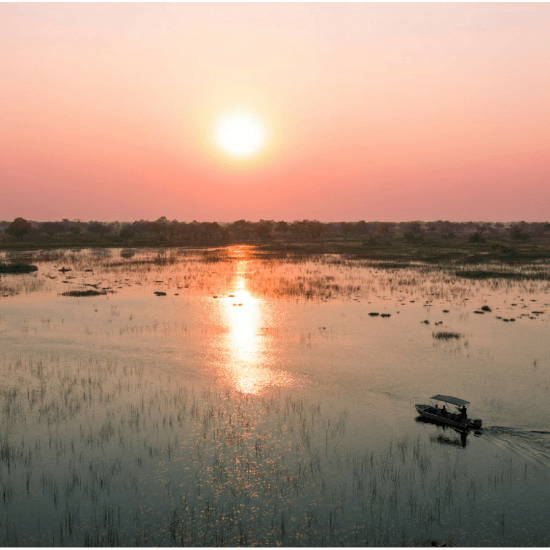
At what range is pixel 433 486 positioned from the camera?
41.9ft

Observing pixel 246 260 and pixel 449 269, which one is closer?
pixel 449 269

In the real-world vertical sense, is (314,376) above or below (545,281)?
below

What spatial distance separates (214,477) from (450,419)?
7732 millimetres

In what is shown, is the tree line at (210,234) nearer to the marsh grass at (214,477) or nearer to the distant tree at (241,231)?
the distant tree at (241,231)

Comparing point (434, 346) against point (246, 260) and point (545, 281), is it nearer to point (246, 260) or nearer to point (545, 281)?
point (545, 281)

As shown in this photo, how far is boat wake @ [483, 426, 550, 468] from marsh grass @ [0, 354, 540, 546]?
2.78ft

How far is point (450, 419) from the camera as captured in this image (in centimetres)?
1611

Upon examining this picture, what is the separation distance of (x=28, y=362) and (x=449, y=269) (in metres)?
49.0

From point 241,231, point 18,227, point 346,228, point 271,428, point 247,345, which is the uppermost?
point 346,228

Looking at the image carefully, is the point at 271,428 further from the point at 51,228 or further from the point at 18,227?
the point at 51,228

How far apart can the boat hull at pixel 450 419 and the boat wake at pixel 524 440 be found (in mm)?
448

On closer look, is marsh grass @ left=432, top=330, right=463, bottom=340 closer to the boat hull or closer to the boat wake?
the boat hull

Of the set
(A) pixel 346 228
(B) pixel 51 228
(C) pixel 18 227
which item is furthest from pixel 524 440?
(A) pixel 346 228

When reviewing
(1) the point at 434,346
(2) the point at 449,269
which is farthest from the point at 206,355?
(2) the point at 449,269
